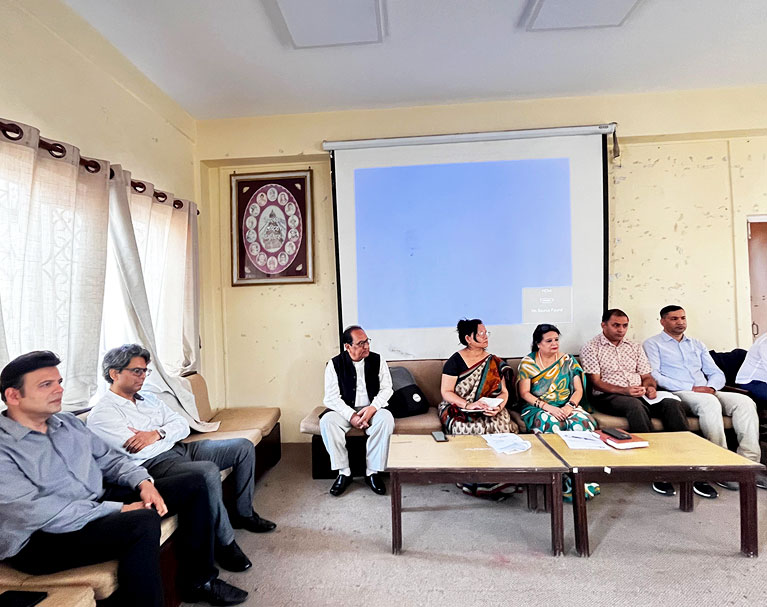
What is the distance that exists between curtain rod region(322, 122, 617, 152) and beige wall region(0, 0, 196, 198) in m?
1.22

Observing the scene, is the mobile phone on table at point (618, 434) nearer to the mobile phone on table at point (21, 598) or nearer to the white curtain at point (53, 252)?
the mobile phone on table at point (21, 598)

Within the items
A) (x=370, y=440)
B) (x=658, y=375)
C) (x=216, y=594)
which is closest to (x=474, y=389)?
(x=370, y=440)

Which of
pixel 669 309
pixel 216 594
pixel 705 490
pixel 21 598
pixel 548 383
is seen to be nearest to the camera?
pixel 21 598

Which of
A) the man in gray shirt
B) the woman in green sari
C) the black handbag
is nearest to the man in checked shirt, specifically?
the woman in green sari

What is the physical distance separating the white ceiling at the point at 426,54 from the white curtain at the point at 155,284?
808mm

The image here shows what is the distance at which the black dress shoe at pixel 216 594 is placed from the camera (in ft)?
5.85

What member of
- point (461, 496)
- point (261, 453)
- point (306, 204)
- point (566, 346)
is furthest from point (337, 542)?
point (306, 204)

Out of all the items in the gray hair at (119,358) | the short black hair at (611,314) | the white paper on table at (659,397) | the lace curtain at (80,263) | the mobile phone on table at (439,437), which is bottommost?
the mobile phone on table at (439,437)

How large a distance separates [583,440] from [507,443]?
1.33ft

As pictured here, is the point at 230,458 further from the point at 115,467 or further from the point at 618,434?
the point at 618,434

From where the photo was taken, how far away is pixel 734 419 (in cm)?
289

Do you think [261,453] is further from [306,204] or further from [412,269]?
[306,204]

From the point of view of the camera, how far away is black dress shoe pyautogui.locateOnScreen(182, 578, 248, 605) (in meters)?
1.78

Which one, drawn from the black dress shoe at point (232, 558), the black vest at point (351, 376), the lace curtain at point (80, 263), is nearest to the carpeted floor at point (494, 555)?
the black dress shoe at point (232, 558)
